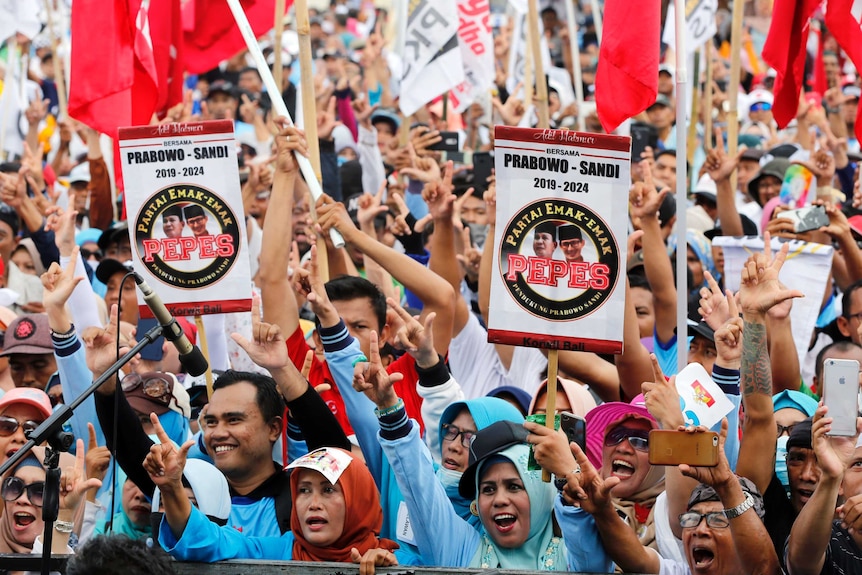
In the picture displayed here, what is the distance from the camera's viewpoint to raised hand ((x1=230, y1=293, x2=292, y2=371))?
195 inches

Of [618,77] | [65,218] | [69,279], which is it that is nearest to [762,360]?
[618,77]

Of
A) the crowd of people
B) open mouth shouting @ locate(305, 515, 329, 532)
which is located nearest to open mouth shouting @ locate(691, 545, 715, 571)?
the crowd of people

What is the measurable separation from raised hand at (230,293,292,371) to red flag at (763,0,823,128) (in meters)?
2.94

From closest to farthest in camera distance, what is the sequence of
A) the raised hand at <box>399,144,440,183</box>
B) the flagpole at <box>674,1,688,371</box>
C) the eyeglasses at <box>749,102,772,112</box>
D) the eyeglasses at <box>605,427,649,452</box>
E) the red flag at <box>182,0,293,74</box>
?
the eyeglasses at <box>605,427,649,452</box>
the flagpole at <box>674,1,688,371</box>
the red flag at <box>182,0,293,74</box>
the raised hand at <box>399,144,440,183</box>
the eyeglasses at <box>749,102,772,112</box>

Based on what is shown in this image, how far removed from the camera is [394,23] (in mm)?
16016

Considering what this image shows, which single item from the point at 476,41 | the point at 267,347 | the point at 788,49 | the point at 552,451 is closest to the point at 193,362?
the point at 267,347

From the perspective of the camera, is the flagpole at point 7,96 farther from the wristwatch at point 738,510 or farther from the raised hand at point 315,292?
the wristwatch at point 738,510

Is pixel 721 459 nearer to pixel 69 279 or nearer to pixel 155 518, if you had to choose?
pixel 155 518

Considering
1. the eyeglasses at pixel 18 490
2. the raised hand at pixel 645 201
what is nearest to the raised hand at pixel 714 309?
the raised hand at pixel 645 201

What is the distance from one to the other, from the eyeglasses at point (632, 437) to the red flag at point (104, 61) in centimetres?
342

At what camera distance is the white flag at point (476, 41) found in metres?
10.1

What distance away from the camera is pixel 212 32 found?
818 centimetres

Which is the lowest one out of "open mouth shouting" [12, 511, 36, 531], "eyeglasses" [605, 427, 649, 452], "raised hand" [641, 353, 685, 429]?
"open mouth shouting" [12, 511, 36, 531]

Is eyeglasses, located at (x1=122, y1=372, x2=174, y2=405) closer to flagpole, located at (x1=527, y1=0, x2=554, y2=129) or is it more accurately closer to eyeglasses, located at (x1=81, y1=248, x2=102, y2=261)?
eyeglasses, located at (x1=81, y1=248, x2=102, y2=261)
